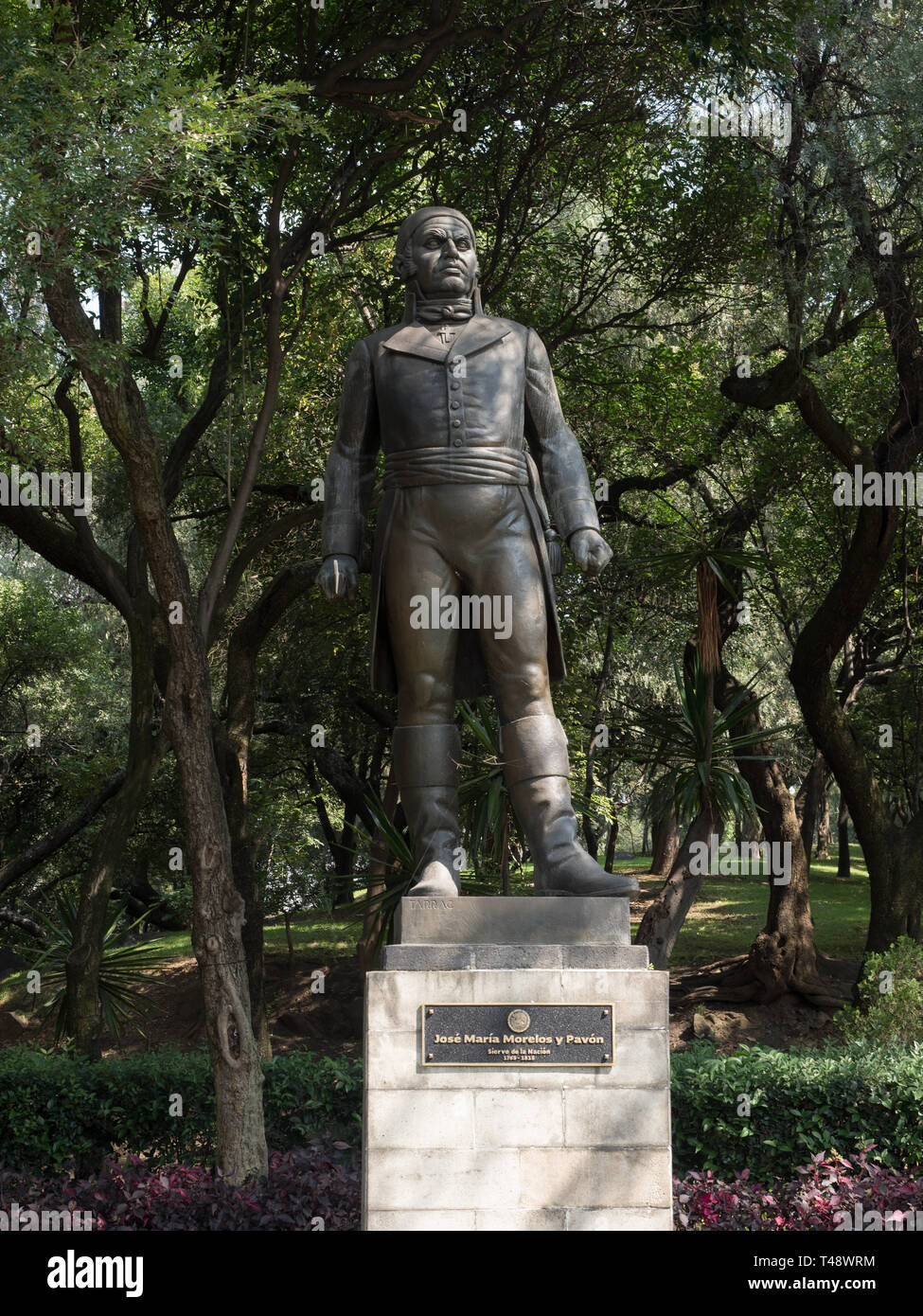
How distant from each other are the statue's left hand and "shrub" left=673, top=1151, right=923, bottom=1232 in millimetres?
3030

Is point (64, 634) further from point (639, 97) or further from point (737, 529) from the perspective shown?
point (639, 97)

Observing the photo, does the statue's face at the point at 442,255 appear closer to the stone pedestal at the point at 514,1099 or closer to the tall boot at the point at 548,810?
the tall boot at the point at 548,810

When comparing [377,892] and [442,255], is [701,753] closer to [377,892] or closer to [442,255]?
[377,892]

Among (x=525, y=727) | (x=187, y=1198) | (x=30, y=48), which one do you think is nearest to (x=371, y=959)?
(x=187, y=1198)

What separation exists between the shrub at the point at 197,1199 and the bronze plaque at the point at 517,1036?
69.4 inches

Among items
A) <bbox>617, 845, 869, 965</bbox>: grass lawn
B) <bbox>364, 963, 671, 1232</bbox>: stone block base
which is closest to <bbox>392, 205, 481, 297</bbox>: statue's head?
<bbox>364, 963, 671, 1232</bbox>: stone block base

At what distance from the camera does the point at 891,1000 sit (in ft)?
33.3

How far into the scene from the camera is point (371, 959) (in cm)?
1108

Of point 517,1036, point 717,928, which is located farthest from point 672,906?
point 717,928

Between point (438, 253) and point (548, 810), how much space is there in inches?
97.3

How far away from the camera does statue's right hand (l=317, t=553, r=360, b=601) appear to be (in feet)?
18.6

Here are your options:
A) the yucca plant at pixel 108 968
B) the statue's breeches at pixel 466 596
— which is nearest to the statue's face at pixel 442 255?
the statue's breeches at pixel 466 596

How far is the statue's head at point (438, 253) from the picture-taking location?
572 cm

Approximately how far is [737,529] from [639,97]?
522cm
